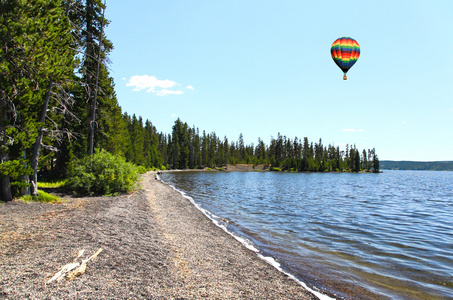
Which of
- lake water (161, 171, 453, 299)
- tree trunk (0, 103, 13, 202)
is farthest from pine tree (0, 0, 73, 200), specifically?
lake water (161, 171, 453, 299)

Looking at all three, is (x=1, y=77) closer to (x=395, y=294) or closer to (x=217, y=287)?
(x=217, y=287)

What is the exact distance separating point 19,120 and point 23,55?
11.6 feet

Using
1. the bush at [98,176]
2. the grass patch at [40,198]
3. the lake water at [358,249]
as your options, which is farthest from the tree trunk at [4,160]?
the lake water at [358,249]

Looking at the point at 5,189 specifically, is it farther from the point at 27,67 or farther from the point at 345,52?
the point at 345,52

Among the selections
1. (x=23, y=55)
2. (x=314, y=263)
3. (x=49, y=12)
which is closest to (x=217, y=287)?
(x=314, y=263)

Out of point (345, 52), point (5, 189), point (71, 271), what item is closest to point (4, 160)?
point (5, 189)

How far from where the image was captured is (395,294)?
6789 millimetres

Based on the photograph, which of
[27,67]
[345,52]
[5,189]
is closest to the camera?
[27,67]

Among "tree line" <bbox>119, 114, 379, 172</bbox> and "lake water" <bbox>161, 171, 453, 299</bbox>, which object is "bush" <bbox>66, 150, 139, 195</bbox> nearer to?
"lake water" <bbox>161, 171, 453, 299</bbox>

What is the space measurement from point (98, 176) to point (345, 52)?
22.7 m

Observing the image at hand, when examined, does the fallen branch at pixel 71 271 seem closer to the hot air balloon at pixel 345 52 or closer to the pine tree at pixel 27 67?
the pine tree at pixel 27 67

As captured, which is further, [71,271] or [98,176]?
[98,176]

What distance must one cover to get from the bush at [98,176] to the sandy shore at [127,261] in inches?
237

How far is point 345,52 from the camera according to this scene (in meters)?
23.6
